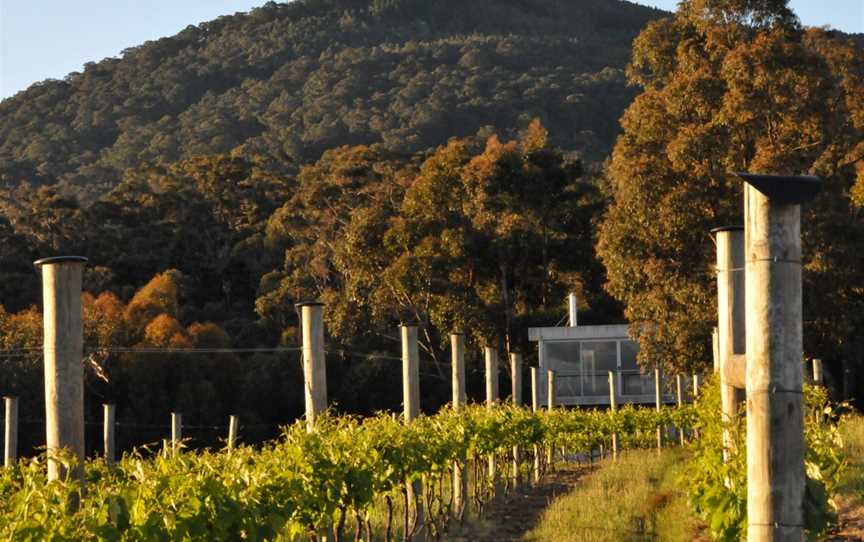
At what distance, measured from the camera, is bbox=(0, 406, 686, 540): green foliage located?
548 cm

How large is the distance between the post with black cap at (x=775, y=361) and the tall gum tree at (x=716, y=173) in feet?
56.2

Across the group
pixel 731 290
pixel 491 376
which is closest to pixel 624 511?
pixel 491 376

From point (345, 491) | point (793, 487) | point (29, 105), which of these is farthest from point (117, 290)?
point (29, 105)

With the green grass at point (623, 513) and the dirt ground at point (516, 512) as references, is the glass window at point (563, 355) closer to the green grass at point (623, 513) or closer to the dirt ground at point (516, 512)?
the dirt ground at point (516, 512)

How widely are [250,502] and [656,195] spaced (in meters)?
17.1

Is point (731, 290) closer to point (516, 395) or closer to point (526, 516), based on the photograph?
point (526, 516)

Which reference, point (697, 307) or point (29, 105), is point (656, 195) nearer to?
point (697, 307)

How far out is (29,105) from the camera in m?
90.4

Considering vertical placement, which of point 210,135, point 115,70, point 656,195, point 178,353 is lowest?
point 178,353

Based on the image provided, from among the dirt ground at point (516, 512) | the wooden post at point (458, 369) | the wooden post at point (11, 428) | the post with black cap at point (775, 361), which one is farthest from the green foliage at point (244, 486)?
the wooden post at point (11, 428)

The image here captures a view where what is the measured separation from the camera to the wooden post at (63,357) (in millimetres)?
6637

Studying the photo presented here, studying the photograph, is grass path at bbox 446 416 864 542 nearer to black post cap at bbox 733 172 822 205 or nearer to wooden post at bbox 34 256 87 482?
wooden post at bbox 34 256 87 482

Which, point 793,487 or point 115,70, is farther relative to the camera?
point 115,70

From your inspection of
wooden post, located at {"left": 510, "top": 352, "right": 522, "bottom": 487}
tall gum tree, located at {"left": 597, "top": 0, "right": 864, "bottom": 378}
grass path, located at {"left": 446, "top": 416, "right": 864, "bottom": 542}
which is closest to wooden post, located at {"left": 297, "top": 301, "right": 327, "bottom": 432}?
grass path, located at {"left": 446, "top": 416, "right": 864, "bottom": 542}
